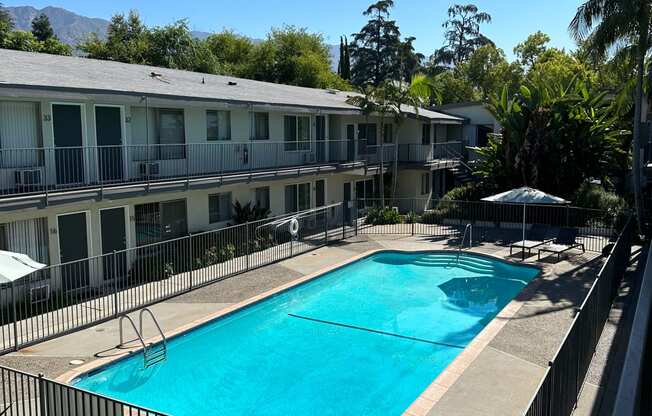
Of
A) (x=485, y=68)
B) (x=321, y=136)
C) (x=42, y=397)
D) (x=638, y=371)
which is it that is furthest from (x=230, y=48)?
(x=638, y=371)

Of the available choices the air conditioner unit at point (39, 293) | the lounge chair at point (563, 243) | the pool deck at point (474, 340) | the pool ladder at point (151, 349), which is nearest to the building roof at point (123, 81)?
the air conditioner unit at point (39, 293)

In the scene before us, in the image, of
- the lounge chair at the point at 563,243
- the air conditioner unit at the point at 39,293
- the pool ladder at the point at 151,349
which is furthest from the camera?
the lounge chair at the point at 563,243

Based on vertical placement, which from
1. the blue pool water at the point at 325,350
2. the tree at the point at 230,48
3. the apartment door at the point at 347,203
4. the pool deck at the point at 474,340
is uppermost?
the tree at the point at 230,48

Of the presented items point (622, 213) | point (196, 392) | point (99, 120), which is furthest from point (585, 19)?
point (196, 392)

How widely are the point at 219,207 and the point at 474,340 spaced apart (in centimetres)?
1249

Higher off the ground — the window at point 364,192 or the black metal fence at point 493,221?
the window at point 364,192

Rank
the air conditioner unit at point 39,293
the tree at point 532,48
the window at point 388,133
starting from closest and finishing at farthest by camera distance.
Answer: the air conditioner unit at point 39,293 → the window at point 388,133 → the tree at point 532,48

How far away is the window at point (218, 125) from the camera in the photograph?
21.4m

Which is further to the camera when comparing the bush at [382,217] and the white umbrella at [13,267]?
the bush at [382,217]

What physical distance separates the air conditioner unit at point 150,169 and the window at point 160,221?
1.13 meters

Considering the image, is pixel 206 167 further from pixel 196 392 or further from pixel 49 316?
pixel 196 392

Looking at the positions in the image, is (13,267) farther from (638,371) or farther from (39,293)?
(638,371)

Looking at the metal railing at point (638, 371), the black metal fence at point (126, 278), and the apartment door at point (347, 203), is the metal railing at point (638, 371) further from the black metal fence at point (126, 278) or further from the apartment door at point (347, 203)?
the apartment door at point (347, 203)

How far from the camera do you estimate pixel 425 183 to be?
111 feet
